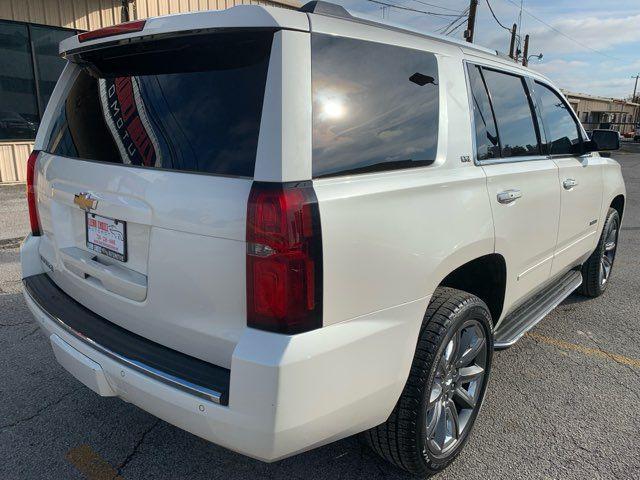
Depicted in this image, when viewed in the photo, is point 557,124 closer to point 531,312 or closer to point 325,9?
Result: point 531,312

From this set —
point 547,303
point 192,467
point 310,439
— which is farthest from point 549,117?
point 192,467

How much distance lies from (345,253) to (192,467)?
4.74ft

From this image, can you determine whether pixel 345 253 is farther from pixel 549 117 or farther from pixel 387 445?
pixel 549 117

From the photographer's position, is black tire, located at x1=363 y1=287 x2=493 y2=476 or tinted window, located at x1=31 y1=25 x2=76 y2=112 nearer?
black tire, located at x1=363 y1=287 x2=493 y2=476

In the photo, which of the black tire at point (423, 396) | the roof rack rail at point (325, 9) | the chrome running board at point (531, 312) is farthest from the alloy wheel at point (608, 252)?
the roof rack rail at point (325, 9)

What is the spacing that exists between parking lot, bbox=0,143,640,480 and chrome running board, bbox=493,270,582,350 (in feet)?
1.34

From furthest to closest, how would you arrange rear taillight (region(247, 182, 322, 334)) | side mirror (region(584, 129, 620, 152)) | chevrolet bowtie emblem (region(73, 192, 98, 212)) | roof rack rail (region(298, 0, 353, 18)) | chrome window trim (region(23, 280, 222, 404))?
1. side mirror (region(584, 129, 620, 152))
2. chevrolet bowtie emblem (region(73, 192, 98, 212))
3. roof rack rail (region(298, 0, 353, 18))
4. chrome window trim (region(23, 280, 222, 404))
5. rear taillight (region(247, 182, 322, 334))

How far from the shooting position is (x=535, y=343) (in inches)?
153

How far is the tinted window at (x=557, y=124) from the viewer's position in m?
3.58

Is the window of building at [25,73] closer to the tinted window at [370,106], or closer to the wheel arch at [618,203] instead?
the tinted window at [370,106]

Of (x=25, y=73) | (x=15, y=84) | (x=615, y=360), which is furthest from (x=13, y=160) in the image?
(x=615, y=360)

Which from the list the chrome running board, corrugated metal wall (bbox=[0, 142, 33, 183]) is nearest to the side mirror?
the chrome running board

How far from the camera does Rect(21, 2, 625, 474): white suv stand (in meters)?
1.67

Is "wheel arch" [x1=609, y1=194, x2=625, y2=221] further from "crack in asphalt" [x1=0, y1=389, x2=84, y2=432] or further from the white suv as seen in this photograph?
"crack in asphalt" [x1=0, y1=389, x2=84, y2=432]
